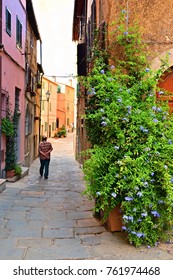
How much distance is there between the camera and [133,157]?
16.5 ft

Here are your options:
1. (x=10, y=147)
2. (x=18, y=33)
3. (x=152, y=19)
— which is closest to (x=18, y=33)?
(x=18, y=33)

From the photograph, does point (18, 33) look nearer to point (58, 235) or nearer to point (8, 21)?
point (8, 21)

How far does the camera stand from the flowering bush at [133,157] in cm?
479

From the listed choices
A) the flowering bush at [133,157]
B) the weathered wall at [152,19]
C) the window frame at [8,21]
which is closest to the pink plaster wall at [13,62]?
the window frame at [8,21]

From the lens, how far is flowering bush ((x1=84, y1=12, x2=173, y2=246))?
4.79m

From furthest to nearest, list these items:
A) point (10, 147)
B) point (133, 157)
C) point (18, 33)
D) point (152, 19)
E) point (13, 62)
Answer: point (18, 33)
point (13, 62)
point (10, 147)
point (152, 19)
point (133, 157)

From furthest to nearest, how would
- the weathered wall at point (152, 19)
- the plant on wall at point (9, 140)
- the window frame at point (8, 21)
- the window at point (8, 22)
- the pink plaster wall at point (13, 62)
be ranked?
the window at point (8, 22)
the window frame at point (8, 21)
the pink plaster wall at point (13, 62)
the plant on wall at point (9, 140)
the weathered wall at point (152, 19)

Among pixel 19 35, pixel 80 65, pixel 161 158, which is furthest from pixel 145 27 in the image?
pixel 19 35

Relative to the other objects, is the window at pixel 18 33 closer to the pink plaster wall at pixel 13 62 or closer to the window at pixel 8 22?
the pink plaster wall at pixel 13 62

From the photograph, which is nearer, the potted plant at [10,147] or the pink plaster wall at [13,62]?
the potted plant at [10,147]

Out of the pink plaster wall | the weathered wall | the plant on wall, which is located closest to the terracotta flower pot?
the weathered wall

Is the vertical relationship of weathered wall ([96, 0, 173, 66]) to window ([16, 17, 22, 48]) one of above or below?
below

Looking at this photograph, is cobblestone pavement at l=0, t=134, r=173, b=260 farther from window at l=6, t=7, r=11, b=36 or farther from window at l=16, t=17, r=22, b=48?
window at l=16, t=17, r=22, b=48

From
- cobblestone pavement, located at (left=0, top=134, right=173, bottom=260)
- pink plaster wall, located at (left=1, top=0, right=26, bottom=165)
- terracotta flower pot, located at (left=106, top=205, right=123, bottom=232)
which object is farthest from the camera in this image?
pink plaster wall, located at (left=1, top=0, right=26, bottom=165)
